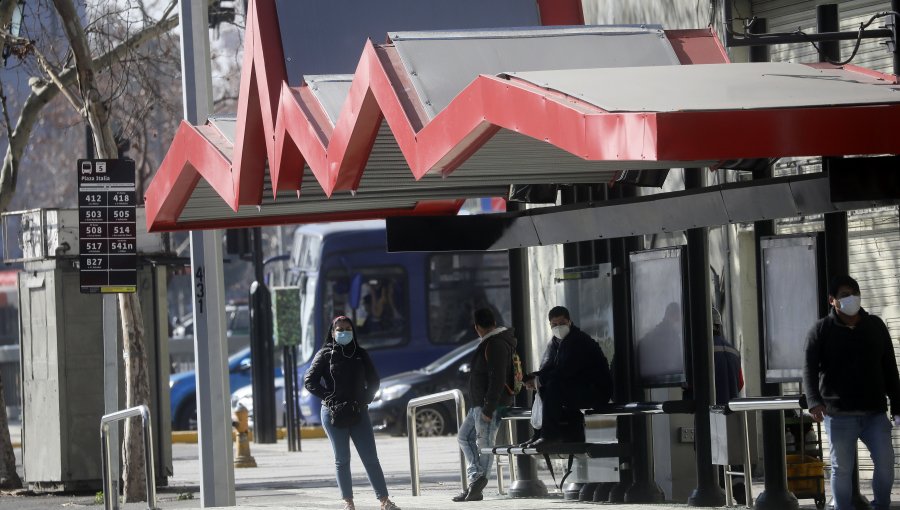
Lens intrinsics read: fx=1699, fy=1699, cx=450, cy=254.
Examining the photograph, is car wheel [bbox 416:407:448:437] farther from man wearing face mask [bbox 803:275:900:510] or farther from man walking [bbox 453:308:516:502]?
man wearing face mask [bbox 803:275:900:510]

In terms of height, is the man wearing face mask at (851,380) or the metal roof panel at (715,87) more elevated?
the metal roof panel at (715,87)

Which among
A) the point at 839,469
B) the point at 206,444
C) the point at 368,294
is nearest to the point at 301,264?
the point at 368,294

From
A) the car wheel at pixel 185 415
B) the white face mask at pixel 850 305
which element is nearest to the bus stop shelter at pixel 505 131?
the white face mask at pixel 850 305

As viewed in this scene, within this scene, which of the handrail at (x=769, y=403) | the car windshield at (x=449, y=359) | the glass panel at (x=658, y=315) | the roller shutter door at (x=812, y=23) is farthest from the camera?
the car windshield at (x=449, y=359)

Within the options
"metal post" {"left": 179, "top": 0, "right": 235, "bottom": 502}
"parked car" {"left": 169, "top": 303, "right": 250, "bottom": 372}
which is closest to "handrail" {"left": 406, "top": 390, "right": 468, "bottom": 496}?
"metal post" {"left": 179, "top": 0, "right": 235, "bottom": 502}

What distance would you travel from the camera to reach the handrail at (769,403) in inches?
428

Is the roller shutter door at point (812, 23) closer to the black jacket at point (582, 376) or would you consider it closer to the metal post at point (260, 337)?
the black jacket at point (582, 376)

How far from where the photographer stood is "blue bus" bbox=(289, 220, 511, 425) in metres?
31.2

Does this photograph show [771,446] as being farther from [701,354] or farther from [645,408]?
[645,408]

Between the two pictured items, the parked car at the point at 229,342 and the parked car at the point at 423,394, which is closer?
the parked car at the point at 423,394

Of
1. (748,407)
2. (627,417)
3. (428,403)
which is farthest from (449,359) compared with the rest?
(748,407)

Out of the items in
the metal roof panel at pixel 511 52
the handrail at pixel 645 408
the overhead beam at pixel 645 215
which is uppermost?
the metal roof panel at pixel 511 52

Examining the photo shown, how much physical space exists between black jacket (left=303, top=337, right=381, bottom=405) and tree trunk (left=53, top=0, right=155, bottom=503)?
4686 millimetres

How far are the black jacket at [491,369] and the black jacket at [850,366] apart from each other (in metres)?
3.76
